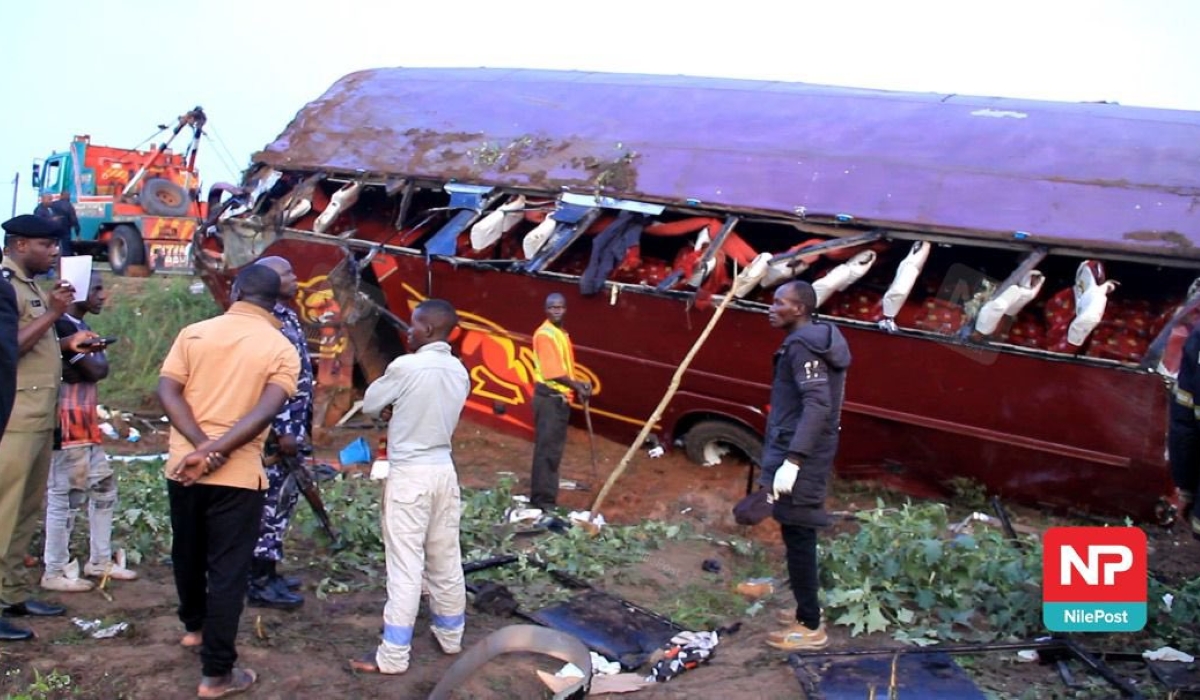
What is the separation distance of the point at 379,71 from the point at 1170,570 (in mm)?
10497

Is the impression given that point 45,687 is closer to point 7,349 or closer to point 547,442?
point 7,349

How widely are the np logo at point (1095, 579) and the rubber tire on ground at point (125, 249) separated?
17.2 metres

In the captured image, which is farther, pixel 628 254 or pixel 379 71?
pixel 379 71

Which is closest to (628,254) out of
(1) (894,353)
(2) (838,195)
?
(2) (838,195)

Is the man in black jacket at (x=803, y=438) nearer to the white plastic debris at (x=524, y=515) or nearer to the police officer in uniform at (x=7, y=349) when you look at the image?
the white plastic debris at (x=524, y=515)

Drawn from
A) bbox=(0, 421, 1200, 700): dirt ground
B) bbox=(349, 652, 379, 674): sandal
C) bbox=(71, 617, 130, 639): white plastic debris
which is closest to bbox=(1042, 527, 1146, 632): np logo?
bbox=(0, 421, 1200, 700): dirt ground

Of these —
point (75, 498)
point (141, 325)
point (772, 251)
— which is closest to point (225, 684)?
point (75, 498)

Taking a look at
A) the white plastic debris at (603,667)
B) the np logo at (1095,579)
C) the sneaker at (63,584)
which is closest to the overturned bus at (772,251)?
the np logo at (1095,579)

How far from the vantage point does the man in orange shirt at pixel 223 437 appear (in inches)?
163

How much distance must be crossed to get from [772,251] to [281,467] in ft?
19.6

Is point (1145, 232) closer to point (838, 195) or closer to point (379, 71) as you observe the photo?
point (838, 195)

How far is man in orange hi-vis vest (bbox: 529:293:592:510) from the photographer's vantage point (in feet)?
26.4

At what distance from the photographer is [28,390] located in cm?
466

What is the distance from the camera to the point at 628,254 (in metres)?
9.58
